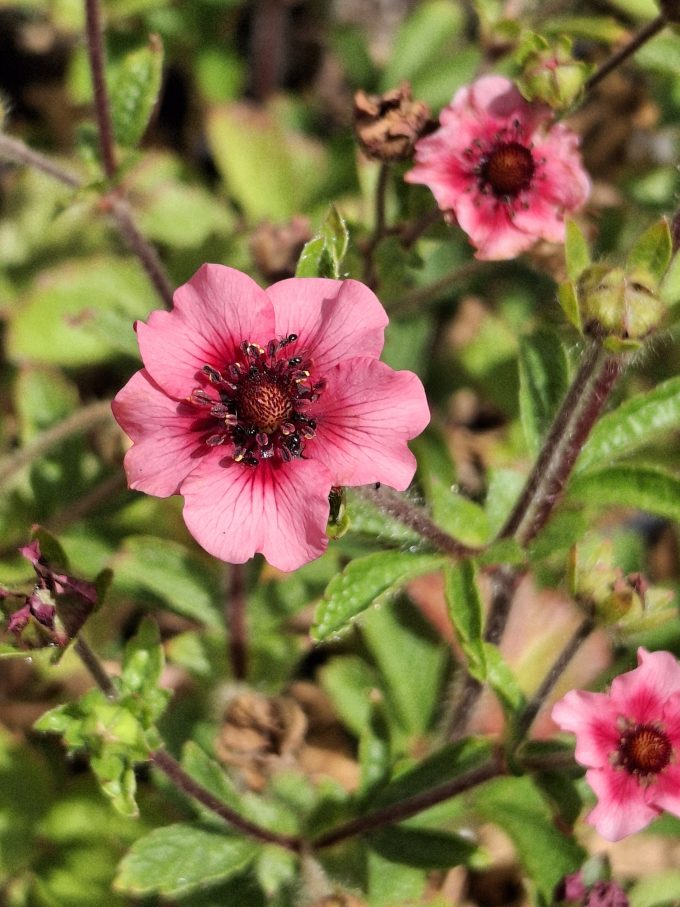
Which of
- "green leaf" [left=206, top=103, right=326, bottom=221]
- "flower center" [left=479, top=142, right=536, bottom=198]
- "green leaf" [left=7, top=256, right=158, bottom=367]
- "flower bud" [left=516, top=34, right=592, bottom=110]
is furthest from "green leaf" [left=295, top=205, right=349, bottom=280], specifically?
"green leaf" [left=206, top=103, right=326, bottom=221]

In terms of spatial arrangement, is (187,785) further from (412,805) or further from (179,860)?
(412,805)

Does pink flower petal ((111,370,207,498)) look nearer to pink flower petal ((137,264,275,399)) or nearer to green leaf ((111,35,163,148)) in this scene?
pink flower petal ((137,264,275,399))

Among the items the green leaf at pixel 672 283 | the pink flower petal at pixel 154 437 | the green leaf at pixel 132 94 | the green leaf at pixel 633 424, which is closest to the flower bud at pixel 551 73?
the green leaf at pixel 672 283

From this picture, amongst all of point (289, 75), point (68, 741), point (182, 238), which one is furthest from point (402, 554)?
point (289, 75)

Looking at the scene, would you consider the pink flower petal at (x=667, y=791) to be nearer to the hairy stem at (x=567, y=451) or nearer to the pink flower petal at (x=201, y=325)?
the hairy stem at (x=567, y=451)

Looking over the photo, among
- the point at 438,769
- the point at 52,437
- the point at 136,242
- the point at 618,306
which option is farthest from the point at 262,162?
the point at 438,769

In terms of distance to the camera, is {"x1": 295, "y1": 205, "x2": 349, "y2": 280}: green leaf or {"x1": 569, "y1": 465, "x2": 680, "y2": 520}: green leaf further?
{"x1": 569, "y1": 465, "x2": 680, "y2": 520}: green leaf
